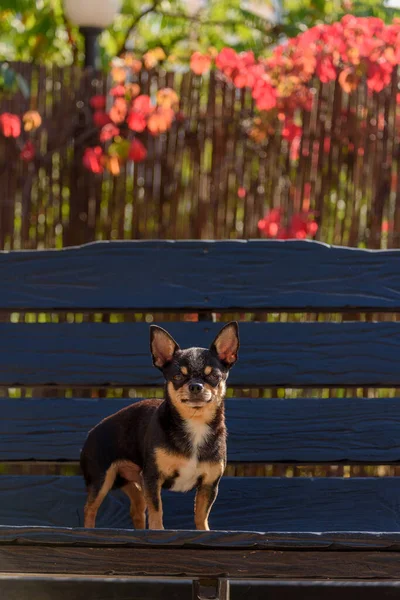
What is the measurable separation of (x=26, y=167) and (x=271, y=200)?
150 cm

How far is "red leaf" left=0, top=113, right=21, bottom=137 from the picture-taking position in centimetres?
659

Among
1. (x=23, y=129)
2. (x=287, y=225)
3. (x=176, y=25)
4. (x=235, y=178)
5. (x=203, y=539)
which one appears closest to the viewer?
(x=203, y=539)

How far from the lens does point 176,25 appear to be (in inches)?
457

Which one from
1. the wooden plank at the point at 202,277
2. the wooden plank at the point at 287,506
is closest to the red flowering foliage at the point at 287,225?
the wooden plank at the point at 202,277

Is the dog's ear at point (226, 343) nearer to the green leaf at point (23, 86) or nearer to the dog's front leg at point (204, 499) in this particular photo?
the dog's front leg at point (204, 499)

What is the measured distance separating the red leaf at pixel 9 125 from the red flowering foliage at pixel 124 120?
44 cm

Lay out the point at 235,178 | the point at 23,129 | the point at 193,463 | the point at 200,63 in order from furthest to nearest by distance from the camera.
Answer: the point at 200,63 → the point at 23,129 → the point at 235,178 → the point at 193,463

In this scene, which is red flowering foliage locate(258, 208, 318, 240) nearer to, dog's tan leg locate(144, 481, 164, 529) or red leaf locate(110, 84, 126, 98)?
red leaf locate(110, 84, 126, 98)

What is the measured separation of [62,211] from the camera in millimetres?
6746

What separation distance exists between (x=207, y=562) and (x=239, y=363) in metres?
1.27

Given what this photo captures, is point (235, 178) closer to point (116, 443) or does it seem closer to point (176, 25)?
point (116, 443)

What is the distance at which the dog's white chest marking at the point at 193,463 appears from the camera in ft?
10.9

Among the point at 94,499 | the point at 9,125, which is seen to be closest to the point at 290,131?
the point at 9,125

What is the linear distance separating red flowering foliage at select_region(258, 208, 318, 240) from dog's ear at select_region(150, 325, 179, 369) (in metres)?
3.09
